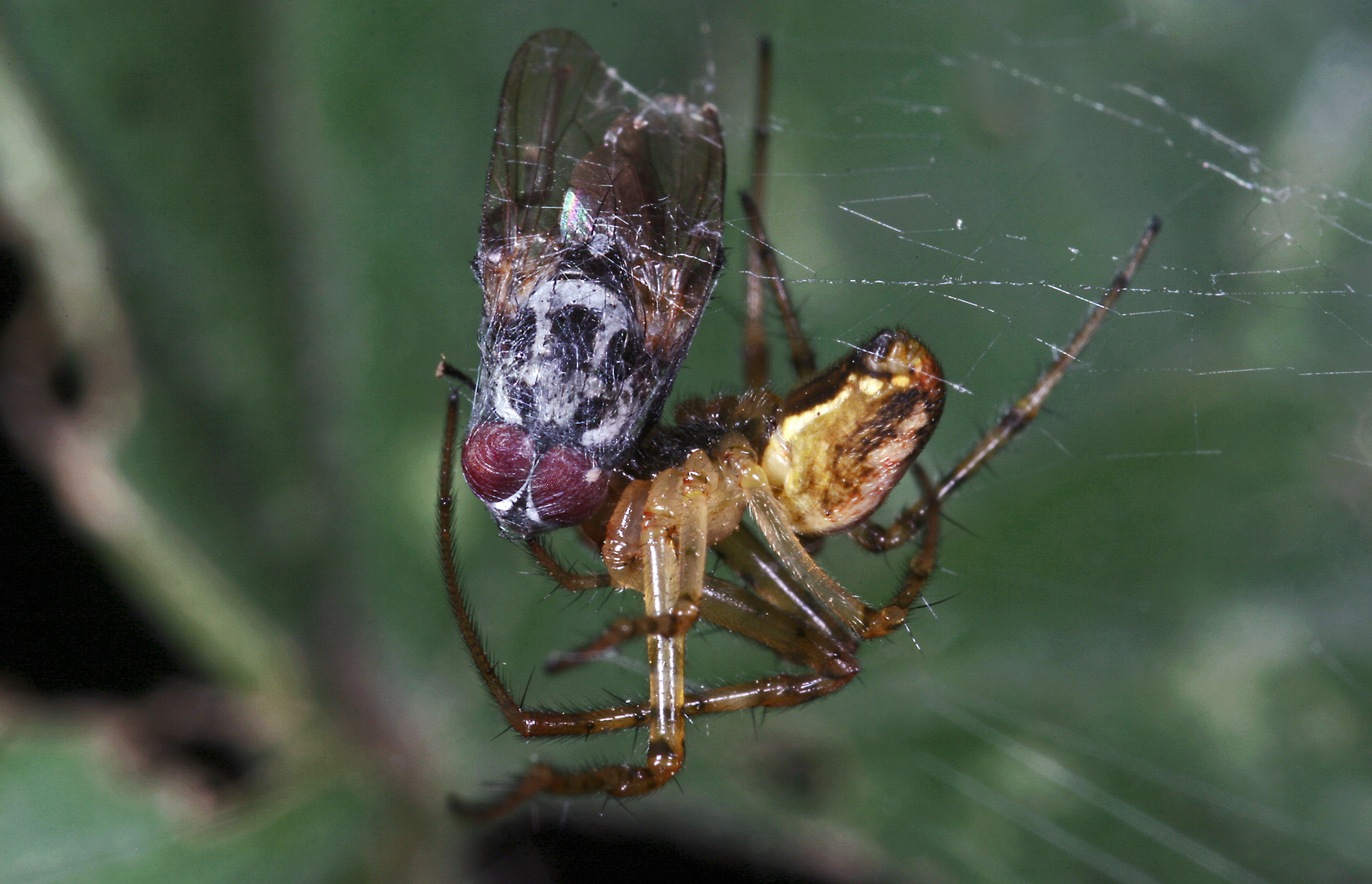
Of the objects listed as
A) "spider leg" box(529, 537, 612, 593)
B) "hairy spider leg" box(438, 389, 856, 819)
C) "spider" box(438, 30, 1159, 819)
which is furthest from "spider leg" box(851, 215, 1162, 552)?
"spider leg" box(529, 537, 612, 593)

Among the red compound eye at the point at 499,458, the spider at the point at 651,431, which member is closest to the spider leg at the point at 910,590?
the spider at the point at 651,431

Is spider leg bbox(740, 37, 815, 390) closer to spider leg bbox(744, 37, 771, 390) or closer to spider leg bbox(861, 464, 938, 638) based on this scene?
spider leg bbox(744, 37, 771, 390)

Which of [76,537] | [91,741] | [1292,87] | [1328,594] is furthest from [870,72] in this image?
[91,741]

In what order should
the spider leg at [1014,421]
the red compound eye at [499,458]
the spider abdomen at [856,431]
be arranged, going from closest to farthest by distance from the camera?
1. the red compound eye at [499,458]
2. the spider abdomen at [856,431]
3. the spider leg at [1014,421]

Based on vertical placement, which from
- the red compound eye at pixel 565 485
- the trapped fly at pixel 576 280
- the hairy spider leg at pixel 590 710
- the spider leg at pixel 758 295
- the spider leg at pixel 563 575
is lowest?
the hairy spider leg at pixel 590 710

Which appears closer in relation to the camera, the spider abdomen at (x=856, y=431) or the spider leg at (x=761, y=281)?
the spider abdomen at (x=856, y=431)

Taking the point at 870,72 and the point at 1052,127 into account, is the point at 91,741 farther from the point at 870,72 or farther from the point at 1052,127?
the point at 1052,127

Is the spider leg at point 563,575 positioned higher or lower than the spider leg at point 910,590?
higher

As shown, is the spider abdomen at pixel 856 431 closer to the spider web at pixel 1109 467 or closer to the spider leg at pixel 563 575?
the spider web at pixel 1109 467

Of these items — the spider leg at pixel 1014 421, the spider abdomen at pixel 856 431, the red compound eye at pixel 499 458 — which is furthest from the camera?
the spider leg at pixel 1014 421
